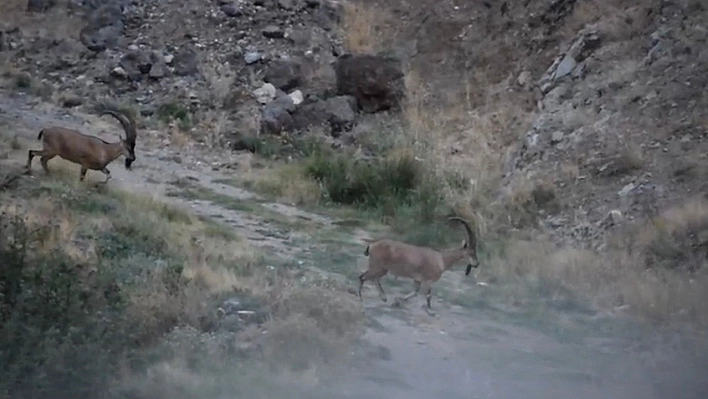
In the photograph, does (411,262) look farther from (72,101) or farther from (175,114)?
(72,101)

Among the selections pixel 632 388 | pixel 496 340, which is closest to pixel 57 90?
pixel 496 340

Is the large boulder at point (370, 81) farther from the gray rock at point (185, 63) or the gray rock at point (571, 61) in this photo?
the gray rock at point (571, 61)

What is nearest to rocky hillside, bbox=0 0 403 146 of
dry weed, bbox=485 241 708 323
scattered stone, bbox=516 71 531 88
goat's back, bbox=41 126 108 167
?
goat's back, bbox=41 126 108 167

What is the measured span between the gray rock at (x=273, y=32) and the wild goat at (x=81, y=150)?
3.49 feet

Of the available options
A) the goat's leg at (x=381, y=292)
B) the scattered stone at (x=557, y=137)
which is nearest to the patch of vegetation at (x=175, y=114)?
the goat's leg at (x=381, y=292)

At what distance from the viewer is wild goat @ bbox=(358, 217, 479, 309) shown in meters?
3.22

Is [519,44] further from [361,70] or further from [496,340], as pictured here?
[496,340]

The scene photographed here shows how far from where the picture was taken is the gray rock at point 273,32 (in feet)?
14.1

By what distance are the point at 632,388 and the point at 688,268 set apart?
17.2 inches

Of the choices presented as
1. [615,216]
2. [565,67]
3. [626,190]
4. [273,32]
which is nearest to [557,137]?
[626,190]

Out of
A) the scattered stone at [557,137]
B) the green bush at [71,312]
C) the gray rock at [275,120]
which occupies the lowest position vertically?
the green bush at [71,312]

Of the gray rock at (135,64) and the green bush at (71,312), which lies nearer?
the green bush at (71,312)

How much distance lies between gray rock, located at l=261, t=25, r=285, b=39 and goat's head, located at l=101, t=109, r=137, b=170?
962 millimetres

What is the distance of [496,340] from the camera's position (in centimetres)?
317
